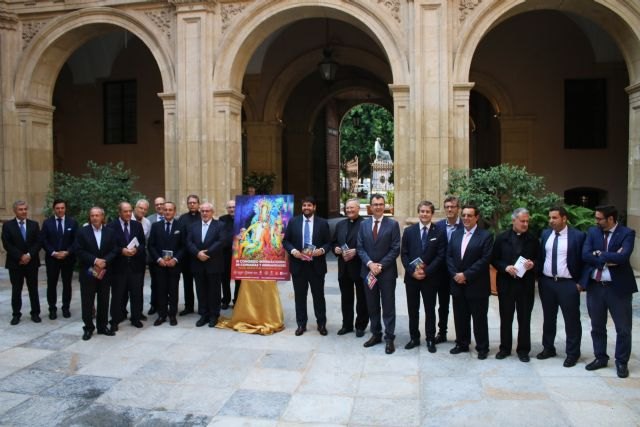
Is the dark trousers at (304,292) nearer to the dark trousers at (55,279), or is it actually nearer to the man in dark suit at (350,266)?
the man in dark suit at (350,266)

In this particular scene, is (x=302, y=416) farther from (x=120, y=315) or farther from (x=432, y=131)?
(x=432, y=131)

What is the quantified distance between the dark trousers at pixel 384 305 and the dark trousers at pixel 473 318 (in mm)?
673

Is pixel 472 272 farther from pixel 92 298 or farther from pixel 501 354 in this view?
pixel 92 298

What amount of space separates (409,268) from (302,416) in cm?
218

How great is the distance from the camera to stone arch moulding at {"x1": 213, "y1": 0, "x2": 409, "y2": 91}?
31.9 feet

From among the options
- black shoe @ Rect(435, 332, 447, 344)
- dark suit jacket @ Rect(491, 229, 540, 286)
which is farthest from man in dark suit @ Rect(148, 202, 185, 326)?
dark suit jacket @ Rect(491, 229, 540, 286)

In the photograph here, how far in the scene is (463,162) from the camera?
9773mm

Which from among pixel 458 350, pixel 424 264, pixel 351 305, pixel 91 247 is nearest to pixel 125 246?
pixel 91 247

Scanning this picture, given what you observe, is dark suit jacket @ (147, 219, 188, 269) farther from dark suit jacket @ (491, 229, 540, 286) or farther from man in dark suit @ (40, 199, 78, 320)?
dark suit jacket @ (491, 229, 540, 286)

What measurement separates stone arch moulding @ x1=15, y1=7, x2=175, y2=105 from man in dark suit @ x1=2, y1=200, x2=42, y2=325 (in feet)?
14.1

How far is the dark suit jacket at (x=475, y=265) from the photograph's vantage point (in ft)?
17.9

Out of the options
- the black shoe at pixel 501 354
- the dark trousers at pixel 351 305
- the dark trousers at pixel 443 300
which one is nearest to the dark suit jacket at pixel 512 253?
the dark trousers at pixel 443 300

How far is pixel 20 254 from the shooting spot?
709 centimetres

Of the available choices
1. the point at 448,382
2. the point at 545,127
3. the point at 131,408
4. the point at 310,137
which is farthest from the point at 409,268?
the point at 310,137
